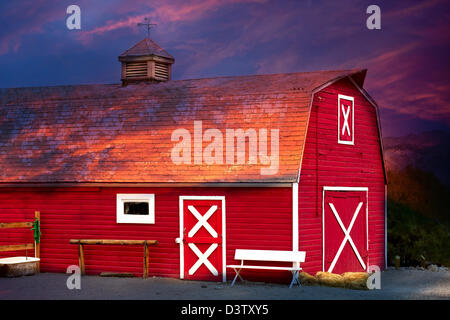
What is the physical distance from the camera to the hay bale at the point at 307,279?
19.0m

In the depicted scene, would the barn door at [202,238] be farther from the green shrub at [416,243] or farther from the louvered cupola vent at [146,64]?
the green shrub at [416,243]

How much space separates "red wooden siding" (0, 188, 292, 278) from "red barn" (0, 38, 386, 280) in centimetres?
3

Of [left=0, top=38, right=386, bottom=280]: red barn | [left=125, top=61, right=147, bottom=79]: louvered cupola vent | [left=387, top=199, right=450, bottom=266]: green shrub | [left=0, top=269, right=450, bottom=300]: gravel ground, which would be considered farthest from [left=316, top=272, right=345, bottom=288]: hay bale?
[left=125, top=61, right=147, bottom=79]: louvered cupola vent

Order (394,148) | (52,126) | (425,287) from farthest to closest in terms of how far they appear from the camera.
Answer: (394,148)
(52,126)
(425,287)

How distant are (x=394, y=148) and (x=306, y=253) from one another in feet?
155

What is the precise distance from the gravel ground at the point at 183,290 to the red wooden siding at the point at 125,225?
0.71 metres

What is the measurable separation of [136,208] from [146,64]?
705 cm

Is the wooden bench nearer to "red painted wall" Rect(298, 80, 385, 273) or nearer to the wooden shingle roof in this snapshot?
"red painted wall" Rect(298, 80, 385, 273)

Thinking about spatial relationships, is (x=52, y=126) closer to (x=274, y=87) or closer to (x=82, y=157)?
(x=82, y=157)

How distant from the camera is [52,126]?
23.3 metres

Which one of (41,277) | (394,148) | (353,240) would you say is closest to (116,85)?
(41,277)

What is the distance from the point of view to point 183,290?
713 inches

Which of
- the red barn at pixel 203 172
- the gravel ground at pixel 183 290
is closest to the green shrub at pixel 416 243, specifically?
the red barn at pixel 203 172

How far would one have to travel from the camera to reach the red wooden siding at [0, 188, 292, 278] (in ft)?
64.1
